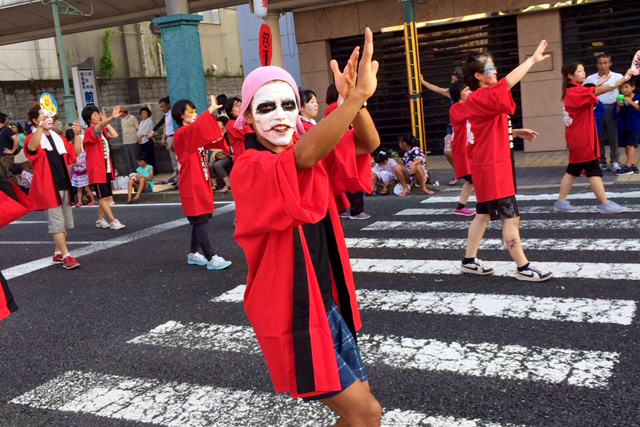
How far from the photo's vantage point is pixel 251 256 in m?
2.54

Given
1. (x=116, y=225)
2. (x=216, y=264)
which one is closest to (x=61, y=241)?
(x=216, y=264)

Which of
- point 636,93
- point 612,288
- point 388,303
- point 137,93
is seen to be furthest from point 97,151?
point 137,93

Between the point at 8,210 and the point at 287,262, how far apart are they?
2.27m

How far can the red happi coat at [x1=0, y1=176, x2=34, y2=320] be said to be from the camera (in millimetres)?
3900

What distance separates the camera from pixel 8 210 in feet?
13.1

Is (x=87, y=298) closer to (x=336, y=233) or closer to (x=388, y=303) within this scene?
(x=388, y=303)

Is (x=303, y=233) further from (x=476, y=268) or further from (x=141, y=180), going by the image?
(x=141, y=180)

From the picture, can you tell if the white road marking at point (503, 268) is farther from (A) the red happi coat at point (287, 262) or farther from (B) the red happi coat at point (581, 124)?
(A) the red happi coat at point (287, 262)

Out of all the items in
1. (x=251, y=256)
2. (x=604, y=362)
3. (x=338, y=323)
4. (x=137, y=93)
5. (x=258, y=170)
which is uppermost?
(x=137, y=93)

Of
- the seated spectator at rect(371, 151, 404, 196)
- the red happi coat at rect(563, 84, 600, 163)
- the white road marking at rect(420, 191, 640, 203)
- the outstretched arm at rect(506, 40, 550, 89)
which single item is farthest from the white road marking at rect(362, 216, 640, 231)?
the outstretched arm at rect(506, 40, 550, 89)

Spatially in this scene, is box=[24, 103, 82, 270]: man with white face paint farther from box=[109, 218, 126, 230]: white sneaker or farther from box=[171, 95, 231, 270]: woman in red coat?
box=[109, 218, 126, 230]: white sneaker

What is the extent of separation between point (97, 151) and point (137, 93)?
48.3ft

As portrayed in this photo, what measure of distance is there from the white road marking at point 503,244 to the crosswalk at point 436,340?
1.0 inches

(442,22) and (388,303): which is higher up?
(442,22)
